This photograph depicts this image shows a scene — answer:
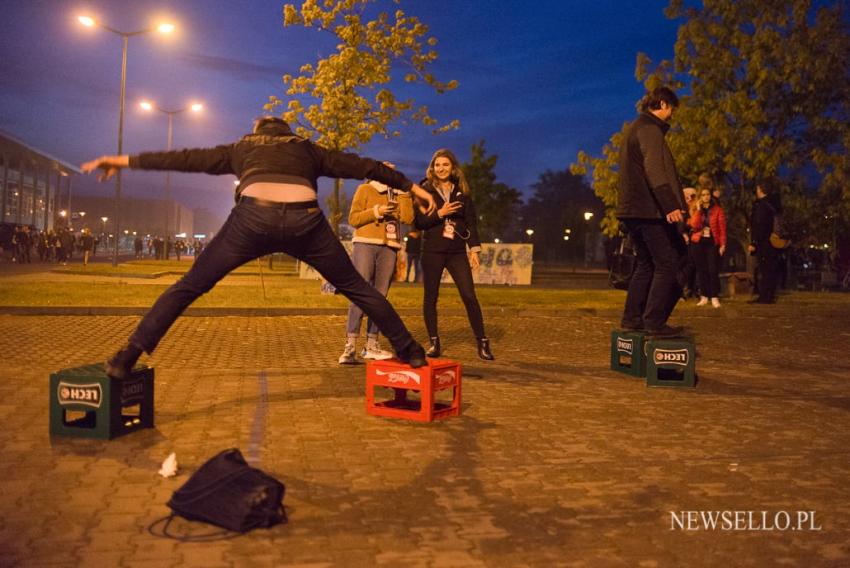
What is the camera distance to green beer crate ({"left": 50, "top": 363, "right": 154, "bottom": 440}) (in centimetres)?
558

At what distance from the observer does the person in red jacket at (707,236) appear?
16484 mm

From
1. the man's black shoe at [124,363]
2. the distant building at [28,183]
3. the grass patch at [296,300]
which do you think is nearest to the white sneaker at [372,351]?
the man's black shoe at [124,363]

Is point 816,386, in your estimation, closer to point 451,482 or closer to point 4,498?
point 451,482

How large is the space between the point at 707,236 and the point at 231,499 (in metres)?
14.0

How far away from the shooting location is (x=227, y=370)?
880cm

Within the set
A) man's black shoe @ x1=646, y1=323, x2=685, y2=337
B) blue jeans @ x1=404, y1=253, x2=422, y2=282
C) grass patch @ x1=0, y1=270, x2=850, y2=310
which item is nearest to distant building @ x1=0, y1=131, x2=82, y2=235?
blue jeans @ x1=404, y1=253, x2=422, y2=282

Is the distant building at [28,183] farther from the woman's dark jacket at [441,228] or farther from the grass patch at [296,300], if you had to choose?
the woman's dark jacket at [441,228]

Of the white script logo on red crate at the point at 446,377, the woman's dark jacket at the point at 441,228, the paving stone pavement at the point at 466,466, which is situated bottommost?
the paving stone pavement at the point at 466,466

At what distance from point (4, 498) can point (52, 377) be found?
1.43 metres

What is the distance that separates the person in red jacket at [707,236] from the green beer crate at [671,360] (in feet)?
28.4

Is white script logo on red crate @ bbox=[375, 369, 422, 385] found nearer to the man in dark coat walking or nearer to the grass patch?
the man in dark coat walking

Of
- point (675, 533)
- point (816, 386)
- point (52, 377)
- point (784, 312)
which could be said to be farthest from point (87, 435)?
point (784, 312)

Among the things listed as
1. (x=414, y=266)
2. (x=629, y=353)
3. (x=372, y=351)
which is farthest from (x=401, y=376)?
(x=414, y=266)

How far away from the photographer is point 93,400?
18.4ft
